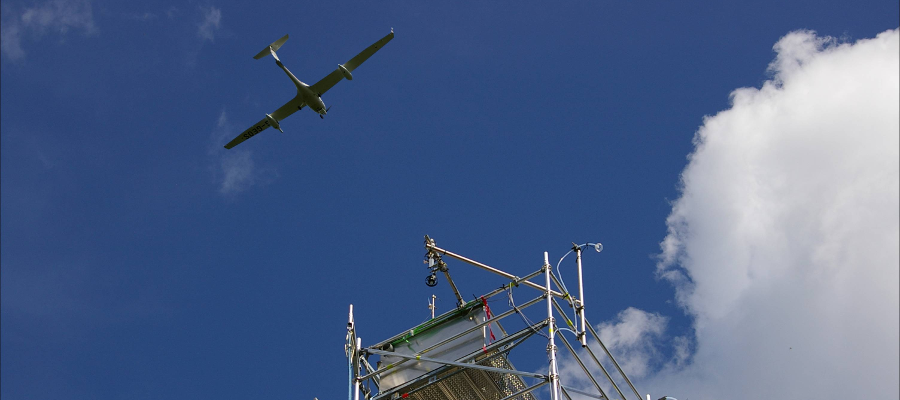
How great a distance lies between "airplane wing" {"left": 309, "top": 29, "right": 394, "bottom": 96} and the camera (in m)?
48.0

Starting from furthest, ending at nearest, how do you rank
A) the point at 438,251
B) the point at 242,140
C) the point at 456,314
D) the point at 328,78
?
1. the point at 242,140
2. the point at 328,78
3. the point at 438,251
4. the point at 456,314

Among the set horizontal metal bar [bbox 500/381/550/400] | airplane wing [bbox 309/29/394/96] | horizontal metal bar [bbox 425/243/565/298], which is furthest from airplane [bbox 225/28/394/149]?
horizontal metal bar [bbox 500/381/550/400]

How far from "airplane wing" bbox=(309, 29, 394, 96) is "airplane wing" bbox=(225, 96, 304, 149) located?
168 centimetres

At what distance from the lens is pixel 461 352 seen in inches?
909

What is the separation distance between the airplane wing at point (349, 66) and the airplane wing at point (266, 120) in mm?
1676

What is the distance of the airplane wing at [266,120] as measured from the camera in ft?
167

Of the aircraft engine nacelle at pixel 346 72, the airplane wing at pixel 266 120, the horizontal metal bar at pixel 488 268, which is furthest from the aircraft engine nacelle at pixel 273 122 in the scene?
the horizontal metal bar at pixel 488 268

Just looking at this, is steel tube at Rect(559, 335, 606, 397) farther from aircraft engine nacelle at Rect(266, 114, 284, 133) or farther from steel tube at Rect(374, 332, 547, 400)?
aircraft engine nacelle at Rect(266, 114, 284, 133)

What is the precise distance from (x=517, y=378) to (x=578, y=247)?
393 cm

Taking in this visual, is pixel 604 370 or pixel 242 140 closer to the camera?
pixel 604 370

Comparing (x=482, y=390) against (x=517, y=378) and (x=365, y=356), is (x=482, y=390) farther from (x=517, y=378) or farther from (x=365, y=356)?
(x=365, y=356)

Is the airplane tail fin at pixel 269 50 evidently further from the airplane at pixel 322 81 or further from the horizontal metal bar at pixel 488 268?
the horizontal metal bar at pixel 488 268

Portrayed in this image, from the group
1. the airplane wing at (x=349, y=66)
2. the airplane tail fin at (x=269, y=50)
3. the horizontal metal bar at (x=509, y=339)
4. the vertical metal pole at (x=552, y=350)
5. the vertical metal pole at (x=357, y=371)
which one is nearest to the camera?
the vertical metal pole at (x=552, y=350)

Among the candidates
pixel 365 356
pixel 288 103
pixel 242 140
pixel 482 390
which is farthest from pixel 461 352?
pixel 242 140
